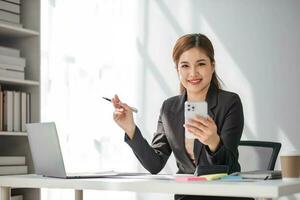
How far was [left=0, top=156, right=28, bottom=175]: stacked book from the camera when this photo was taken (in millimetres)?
3352

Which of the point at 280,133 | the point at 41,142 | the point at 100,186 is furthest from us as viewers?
the point at 280,133

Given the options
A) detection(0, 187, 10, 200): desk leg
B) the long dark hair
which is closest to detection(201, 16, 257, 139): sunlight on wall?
the long dark hair

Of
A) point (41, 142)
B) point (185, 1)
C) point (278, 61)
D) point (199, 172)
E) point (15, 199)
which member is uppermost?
point (185, 1)

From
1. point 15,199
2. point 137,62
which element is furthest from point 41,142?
point 137,62

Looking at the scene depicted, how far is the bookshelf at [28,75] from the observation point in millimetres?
→ 3613

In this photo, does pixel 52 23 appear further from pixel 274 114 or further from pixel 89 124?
pixel 274 114

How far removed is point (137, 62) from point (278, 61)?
1151 mm

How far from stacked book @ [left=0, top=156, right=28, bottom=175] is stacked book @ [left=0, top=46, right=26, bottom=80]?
21.5 inches

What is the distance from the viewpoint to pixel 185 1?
3951mm

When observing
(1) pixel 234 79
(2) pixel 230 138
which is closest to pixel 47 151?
(2) pixel 230 138

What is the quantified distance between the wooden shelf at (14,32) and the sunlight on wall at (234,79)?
1.26 metres

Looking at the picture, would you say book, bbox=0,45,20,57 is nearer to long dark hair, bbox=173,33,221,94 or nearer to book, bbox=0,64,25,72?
book, bbox=0,64,25,72

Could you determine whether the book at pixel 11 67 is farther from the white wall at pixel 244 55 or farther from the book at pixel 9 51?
the white wall at pixel 244 55

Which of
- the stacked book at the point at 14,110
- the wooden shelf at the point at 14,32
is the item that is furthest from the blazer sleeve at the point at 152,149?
the wooden shelf at the point at 14,32
